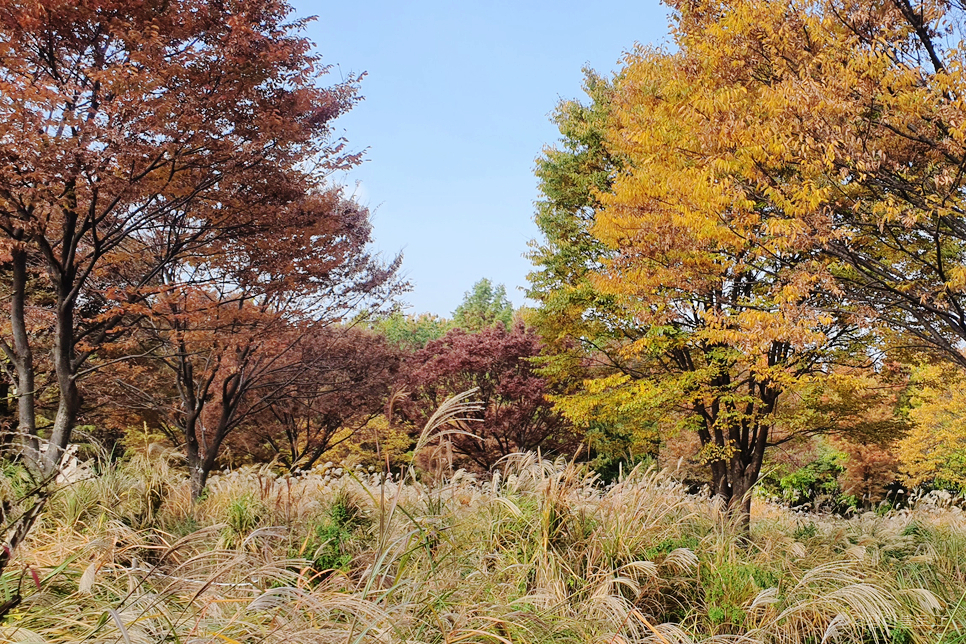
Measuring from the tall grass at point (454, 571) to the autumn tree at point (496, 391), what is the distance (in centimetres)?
→ 983

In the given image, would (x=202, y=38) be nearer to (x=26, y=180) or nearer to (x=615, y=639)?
(x=26, y=180)

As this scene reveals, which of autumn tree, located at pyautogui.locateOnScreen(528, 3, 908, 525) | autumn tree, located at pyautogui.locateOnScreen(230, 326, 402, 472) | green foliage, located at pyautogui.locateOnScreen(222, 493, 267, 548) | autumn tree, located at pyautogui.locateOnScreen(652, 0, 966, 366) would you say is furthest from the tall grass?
autumn tree, located at pyautogui.locateOnScreen(230, 326, 402, 472)

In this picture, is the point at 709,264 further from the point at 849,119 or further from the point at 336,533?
the point at 336,533

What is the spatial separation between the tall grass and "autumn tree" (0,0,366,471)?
5.76 ft

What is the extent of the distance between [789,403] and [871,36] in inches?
237

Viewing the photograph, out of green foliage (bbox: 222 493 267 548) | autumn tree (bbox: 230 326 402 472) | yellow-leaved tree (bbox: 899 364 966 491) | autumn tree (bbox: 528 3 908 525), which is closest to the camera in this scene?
green foliage (bbox: 222 493 267 548)

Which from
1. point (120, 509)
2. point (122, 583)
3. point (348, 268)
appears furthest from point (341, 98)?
point (122, 583)

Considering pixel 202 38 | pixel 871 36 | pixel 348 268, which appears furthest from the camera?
pixel 348 268

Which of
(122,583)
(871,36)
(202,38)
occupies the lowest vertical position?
(122,583)

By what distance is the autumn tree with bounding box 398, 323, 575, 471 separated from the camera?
1584 cm

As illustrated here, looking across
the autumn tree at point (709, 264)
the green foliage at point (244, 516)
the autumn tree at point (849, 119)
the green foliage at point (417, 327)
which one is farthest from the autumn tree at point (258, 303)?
the green foliage at point (417, 327)

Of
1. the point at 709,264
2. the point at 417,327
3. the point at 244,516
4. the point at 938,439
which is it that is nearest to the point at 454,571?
the point at 244,516

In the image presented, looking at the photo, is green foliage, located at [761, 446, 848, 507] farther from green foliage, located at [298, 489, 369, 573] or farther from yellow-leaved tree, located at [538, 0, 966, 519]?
green foliage, located at [298, 489, 369, 573]

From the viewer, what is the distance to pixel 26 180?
230 inches
